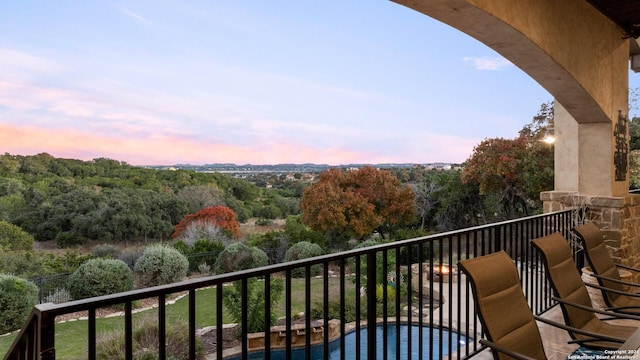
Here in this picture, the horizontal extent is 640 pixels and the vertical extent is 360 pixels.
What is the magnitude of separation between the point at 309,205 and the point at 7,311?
9.63 m

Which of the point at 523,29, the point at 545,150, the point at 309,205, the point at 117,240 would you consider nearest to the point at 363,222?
the point at 309,205

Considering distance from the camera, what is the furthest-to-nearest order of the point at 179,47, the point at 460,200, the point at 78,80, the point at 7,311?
1. the point at 179,47
2. the point at 78,80
3. the point at 460,200
4. the point at 7,311

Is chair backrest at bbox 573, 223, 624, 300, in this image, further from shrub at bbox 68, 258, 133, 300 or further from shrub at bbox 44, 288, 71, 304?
shrub at bbox 44, 288, 71, 304

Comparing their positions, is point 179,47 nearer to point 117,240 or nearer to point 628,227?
point 117,240

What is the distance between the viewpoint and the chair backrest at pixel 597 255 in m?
3.03

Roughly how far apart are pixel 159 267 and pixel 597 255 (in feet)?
38.4

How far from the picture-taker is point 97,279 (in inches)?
440

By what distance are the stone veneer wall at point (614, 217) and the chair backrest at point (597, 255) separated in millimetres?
1608

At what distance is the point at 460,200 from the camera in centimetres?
1602

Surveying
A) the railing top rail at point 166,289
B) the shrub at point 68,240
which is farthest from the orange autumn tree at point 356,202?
the railing top rail at point 166,289

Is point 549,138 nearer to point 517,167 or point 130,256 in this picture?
point 517,167

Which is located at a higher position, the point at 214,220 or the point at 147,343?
the point at 214,220

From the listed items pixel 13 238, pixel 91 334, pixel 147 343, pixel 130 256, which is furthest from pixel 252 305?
pixel 13 238

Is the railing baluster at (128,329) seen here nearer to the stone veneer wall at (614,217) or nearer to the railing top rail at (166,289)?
the railing top rail at (166,289)
